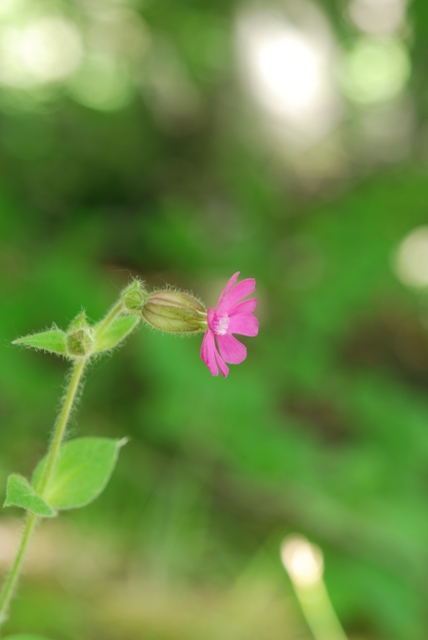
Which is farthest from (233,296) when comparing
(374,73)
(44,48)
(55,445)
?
(374,73)

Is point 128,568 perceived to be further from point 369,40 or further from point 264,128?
point 369,40

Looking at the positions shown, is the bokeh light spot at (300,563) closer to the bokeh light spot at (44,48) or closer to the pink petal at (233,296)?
the pink petal at (233,296)

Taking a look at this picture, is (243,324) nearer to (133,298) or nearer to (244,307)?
(244,307)

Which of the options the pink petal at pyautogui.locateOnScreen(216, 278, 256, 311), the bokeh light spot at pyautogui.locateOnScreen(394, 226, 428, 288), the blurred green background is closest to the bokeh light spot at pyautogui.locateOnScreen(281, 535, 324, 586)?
the blurred green background

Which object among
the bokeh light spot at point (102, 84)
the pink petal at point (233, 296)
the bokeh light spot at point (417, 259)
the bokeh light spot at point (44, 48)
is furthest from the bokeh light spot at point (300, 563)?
the bokeh light spot at point (44, 48)

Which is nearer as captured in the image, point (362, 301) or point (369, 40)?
point (362, 301)

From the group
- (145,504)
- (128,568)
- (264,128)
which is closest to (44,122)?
(264,128)
